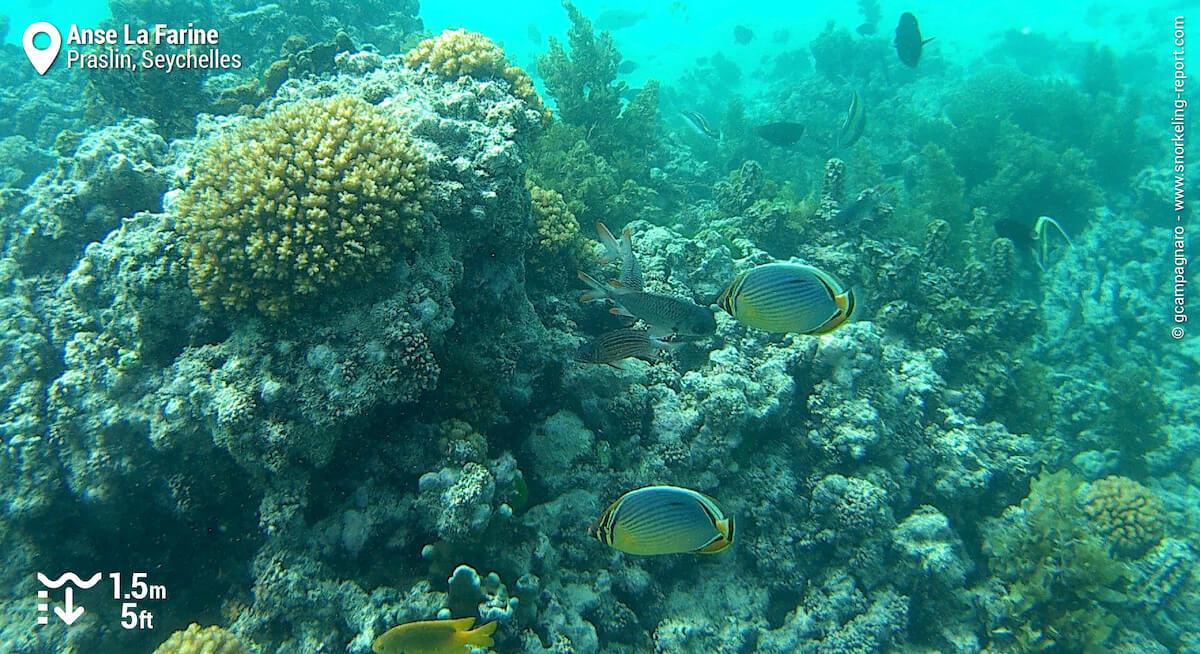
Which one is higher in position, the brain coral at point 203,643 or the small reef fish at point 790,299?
the small reef fish at point 790,299

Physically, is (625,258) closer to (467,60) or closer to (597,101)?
(467,60)

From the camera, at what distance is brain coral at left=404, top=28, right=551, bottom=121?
4910 millimetres

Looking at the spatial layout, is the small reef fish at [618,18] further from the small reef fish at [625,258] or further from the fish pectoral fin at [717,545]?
the fish pectoral fin at [717,545]

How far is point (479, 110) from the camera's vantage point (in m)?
4.29

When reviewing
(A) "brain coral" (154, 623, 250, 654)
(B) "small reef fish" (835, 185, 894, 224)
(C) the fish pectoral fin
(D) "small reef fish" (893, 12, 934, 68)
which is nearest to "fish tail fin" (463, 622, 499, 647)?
Result: (C) the fish pectoral fin

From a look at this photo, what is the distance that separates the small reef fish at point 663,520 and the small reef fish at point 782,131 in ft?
27.3

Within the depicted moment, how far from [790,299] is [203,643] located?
373 cm

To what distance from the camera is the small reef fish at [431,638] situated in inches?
103

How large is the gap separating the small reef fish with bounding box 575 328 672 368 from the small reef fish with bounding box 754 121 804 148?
6.96m

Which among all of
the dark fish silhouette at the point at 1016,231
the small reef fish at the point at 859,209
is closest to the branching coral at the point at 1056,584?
the small reef fish at the point at 859,209

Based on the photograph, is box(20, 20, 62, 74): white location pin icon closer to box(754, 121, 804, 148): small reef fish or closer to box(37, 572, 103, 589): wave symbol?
box(37, 572, 103, 589): wave symbol

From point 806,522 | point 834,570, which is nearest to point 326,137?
point 806,522

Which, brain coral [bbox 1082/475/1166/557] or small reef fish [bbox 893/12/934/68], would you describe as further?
small reef fish [bbox 893/12/934/68]

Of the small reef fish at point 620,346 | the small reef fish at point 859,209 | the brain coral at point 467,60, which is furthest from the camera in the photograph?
the small reef fish at point 859,209
